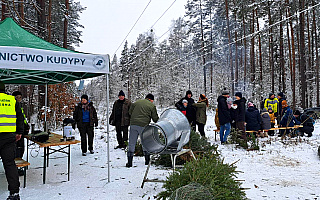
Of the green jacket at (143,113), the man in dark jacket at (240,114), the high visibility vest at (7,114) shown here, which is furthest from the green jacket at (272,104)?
the high visibility vest at (7,114)

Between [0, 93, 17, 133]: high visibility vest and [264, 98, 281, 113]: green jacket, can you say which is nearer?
[0, 93, 17, 133]: high visibility vest

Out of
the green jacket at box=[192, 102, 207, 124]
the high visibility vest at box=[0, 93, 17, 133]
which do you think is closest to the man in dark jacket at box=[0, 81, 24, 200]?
the high visibility vest at box=[0, 93, 17, 133]

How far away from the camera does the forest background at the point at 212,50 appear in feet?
44.6

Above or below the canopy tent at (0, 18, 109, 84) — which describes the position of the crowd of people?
below

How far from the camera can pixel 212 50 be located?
116 feet

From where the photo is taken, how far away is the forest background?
13586 mm

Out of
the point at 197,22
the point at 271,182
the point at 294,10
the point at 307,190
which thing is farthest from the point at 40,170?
the point at 197,22

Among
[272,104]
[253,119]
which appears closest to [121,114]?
[253,119]

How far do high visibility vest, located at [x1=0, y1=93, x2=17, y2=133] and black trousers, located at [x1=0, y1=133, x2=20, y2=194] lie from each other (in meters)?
0.12

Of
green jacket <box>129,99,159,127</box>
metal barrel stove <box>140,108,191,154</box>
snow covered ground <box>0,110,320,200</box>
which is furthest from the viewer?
green jacket <box>129,99,159,127</box>

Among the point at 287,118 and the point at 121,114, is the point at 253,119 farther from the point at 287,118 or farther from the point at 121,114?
the point at 121,114

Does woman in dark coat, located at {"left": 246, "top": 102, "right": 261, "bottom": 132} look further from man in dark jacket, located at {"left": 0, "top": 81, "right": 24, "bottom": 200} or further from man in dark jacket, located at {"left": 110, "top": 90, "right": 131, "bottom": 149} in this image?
man in dark jacket, located at {"left": 0, "top": 81, "right": 24, "bottom": 200}

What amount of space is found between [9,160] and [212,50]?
1348 inches

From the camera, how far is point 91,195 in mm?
4215
